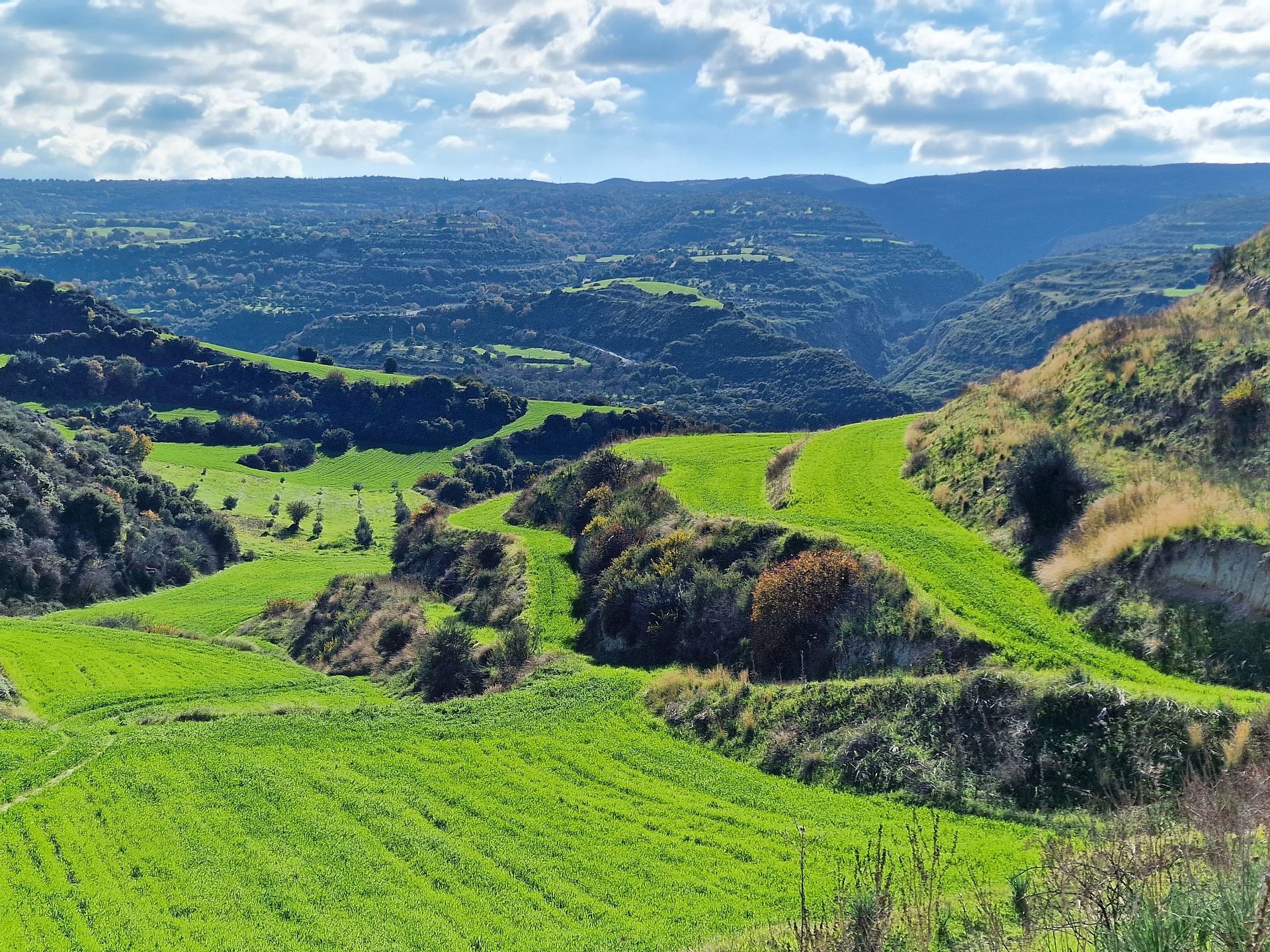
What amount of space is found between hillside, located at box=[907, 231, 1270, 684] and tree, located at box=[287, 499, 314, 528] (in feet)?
208

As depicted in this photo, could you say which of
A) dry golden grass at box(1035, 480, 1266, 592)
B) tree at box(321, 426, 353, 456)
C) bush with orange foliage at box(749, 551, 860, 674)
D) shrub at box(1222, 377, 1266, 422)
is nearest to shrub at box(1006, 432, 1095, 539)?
dry golden grass at box(1035, 480, 1266, 592)

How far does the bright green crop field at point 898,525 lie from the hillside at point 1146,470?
2.51ft

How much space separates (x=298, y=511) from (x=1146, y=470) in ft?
244

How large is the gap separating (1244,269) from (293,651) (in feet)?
139

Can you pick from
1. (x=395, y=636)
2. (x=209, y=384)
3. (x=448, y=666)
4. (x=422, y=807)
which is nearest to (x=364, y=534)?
(x=395, y=636)

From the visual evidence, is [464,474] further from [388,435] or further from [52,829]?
[52,829]

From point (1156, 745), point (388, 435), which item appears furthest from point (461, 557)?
point (388, 435)

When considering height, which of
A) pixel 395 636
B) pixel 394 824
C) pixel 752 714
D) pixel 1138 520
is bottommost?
pixel 395 636

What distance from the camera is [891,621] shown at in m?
22.3

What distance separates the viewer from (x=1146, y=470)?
2420 centimetres

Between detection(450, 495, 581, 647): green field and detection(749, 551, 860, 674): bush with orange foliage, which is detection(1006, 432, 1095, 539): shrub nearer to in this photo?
detection(749, 551, 860, 674): bush with orange foliage

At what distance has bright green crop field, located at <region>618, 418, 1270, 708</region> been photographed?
61.6ft

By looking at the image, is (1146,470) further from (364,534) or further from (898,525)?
(364,534)

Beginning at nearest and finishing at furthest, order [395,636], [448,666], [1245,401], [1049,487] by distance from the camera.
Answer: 1. [1245,401]
2. [1049,487]
3. [448,666]
4. [395,636]
